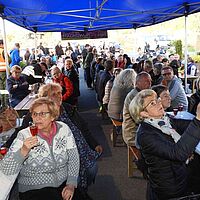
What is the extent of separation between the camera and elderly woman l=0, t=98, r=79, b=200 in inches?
95.7

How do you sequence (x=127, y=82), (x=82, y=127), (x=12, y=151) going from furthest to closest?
(x=127, y=82) → (x=82, y=127) → (x=12, y=151)

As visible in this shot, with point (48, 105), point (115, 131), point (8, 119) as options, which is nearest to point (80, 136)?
point (48, 105)

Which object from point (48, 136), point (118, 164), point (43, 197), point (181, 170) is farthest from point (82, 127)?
point (118, 164)

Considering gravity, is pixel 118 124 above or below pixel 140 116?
below

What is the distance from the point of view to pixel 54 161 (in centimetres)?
247

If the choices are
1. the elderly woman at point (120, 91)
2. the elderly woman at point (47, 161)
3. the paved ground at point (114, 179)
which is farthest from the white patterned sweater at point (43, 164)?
the elderly woman at point (120, 91)

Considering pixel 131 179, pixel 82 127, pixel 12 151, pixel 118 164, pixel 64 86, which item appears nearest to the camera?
pixel 12 151

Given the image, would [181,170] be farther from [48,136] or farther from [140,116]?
[48,136]

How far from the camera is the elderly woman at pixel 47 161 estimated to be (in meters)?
2.43

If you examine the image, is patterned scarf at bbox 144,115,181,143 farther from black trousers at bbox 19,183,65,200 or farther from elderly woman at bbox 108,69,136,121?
elderly woman at bbox 108,69,136,121

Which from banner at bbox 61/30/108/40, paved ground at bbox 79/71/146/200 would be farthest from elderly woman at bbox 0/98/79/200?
banner at bbox 61/30/108/40

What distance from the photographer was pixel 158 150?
2.25m

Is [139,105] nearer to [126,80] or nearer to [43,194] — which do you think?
[43,194]

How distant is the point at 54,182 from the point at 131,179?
1.82 meters
